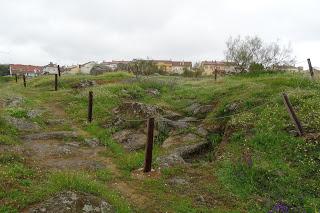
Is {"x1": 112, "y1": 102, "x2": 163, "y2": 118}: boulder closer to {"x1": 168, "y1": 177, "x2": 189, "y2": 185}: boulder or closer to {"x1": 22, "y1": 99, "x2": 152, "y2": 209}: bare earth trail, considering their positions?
{"x1": 22, "y1": 99, "x2": 152, "y2": 209}: bare earth trail

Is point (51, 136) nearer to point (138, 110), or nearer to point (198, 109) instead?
point (138, 110)

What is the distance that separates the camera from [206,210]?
31.8 ft

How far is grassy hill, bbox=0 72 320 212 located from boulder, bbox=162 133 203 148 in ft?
1.19

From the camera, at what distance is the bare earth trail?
10815 millimetres

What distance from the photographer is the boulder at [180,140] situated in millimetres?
15258

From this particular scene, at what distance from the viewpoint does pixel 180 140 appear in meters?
15.6

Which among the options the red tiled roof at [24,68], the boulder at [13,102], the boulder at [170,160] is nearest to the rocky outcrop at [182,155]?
the boulder at [170,160]

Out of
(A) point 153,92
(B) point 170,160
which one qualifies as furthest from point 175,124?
(A) point 153,92

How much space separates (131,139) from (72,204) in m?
7.26

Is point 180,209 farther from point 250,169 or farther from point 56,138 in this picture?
point 56,138

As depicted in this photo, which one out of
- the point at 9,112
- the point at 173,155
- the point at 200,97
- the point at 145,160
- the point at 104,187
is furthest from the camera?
the point at 200,97

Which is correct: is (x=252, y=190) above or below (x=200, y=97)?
below

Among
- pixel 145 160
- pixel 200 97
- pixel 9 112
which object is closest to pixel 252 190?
pixel 145 160

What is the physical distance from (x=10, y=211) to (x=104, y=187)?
2.71 meters
